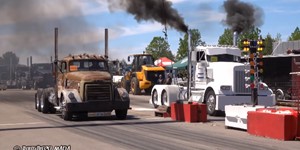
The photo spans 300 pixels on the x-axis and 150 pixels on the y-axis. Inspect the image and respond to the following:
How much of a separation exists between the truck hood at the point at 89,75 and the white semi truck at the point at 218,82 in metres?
3.53

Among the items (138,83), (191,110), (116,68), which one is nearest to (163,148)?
(191,110)

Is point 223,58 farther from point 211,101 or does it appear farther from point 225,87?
point 211,101

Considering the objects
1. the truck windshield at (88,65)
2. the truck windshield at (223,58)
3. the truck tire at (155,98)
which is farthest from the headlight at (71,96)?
the truck tire at (155,98)

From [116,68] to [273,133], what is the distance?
8.65 metres

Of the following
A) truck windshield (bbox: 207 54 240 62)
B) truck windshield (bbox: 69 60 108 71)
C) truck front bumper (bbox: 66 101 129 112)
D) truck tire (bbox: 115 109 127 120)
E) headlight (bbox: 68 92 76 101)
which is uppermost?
truck windshield (bbox: 207 54 240 62)

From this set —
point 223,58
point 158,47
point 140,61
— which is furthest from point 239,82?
point 158,47

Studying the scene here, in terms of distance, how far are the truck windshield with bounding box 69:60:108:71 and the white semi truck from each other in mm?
3809

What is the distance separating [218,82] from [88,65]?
5.54m

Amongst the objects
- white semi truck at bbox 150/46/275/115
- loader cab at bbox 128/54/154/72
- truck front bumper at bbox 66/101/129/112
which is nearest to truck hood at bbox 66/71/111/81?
truck front bumper at bbox 66/101/129/112

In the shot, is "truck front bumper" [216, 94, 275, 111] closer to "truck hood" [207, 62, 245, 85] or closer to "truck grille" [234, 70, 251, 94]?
"truck grille" [234, 70, 251, 94]

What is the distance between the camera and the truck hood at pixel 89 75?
17578 millimetres

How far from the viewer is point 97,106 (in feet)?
56.8

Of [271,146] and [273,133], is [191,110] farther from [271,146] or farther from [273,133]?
[271,146]

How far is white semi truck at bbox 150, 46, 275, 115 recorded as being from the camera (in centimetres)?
1958
